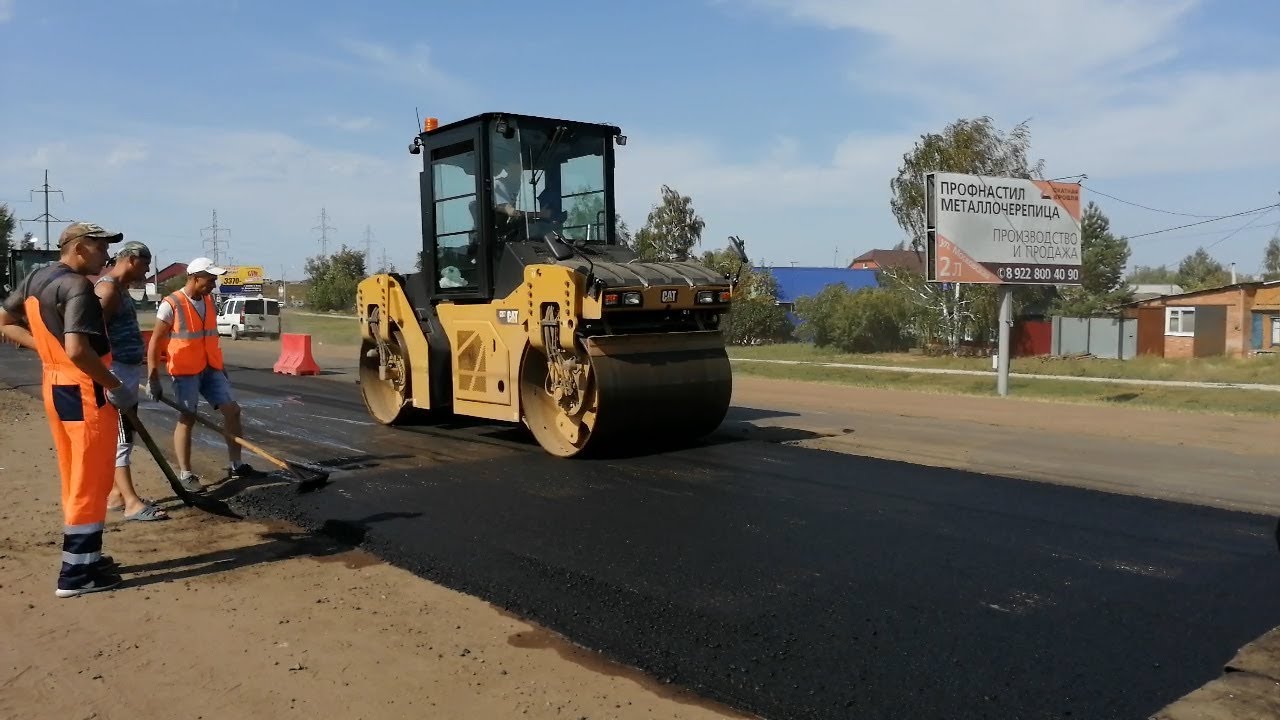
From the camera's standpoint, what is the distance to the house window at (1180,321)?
3688 cm

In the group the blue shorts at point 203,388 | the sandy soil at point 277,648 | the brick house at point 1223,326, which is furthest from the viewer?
the brick house at point 1223,326

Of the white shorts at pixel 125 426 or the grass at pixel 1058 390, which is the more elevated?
the white shorts at pixel 125 426

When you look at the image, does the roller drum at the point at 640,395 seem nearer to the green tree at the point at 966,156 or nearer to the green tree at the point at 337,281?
the green tree at the point at 966,156

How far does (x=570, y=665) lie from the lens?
12.9ft

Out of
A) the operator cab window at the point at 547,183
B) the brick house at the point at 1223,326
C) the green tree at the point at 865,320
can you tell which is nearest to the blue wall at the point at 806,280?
the green tree at the point at 865,320

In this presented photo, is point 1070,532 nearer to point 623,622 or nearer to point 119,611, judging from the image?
point 623,622

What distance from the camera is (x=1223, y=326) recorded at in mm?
36250

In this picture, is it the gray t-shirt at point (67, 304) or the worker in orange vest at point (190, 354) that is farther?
the worker in orange vest at point (190, 354)

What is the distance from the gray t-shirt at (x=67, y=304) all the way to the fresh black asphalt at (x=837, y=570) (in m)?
1.85

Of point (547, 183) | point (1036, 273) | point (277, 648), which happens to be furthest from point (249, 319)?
point (277, 648)

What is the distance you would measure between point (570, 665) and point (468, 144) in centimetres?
631

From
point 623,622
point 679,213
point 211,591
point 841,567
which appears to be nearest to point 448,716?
point 623,622

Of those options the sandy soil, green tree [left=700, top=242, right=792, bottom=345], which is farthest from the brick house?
the sandy soil

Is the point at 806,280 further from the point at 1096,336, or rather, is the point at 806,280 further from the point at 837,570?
the point at 837,570
